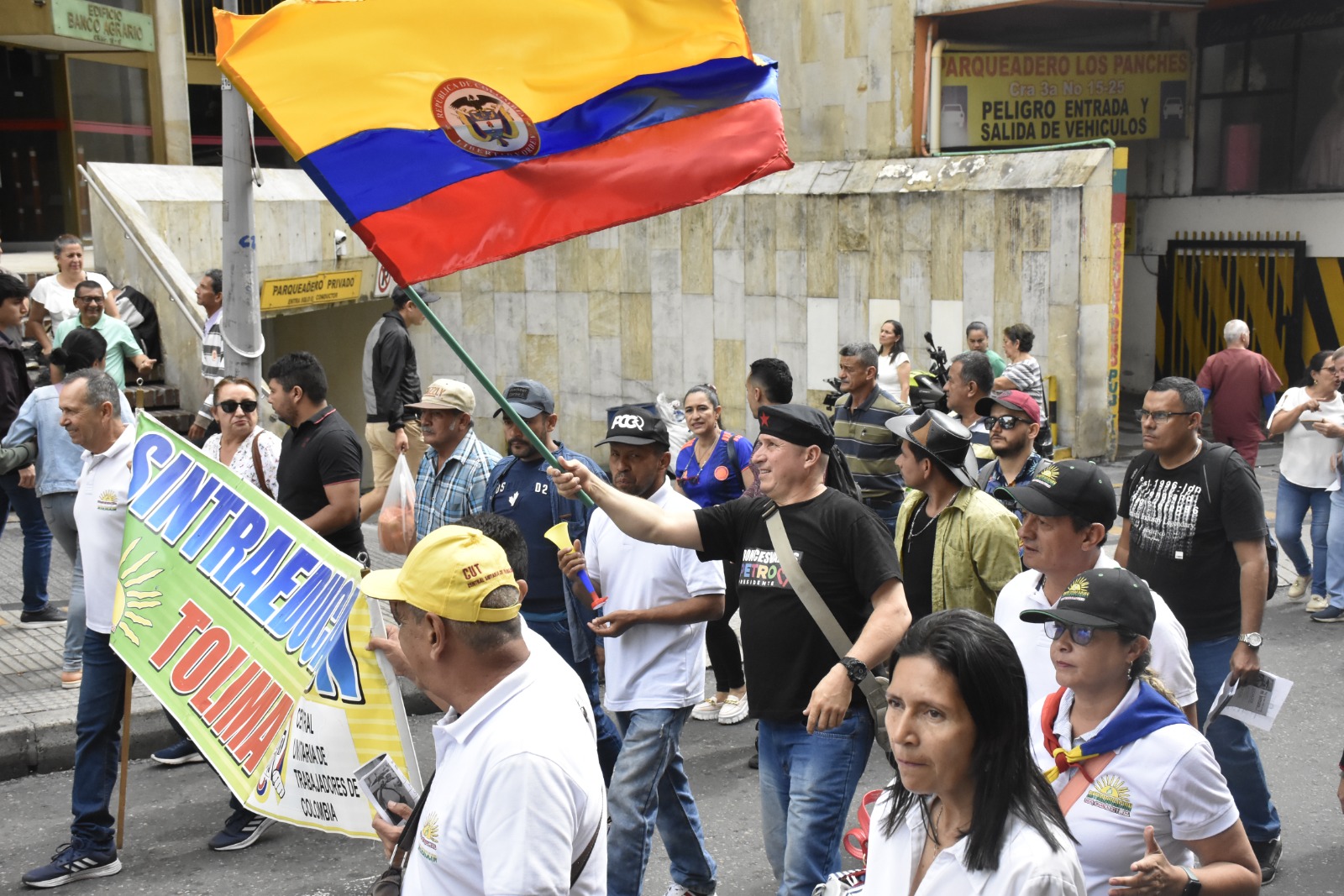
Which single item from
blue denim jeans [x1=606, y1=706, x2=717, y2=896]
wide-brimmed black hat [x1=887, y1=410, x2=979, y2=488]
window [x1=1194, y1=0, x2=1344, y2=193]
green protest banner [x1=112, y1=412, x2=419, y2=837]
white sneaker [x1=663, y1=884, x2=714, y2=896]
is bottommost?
white sneaker [x1=663, y1=884, x2=714, y2=896]

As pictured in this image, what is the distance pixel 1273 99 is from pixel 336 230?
12581 millimetres

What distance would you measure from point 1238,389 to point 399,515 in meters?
8.20

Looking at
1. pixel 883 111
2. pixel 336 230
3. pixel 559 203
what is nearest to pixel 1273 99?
pixel 883 111

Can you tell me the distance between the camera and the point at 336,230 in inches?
737

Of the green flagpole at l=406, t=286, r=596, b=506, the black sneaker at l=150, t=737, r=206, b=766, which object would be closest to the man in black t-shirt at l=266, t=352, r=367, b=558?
the black sneaker at l=150, t=737, r=206, b=766

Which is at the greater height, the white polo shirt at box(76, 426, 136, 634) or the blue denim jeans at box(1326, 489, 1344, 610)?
the white polo shirt at box(76, 426, 136, 634)

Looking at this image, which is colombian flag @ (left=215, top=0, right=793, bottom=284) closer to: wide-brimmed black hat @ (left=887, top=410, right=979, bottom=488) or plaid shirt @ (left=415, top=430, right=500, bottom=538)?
wide-brimmed black hat @ (left=887, top=410, right=979, bottom=488)

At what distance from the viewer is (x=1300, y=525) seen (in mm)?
9969

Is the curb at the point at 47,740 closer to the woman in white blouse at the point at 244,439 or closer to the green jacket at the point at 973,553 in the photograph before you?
the woman in white blouse at the point at 244,439

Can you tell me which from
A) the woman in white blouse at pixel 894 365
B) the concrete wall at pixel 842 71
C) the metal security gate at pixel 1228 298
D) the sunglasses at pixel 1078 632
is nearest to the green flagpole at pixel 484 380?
the sunglasses at pixel 1078 632

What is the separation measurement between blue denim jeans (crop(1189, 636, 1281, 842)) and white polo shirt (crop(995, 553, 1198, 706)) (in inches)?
58.4

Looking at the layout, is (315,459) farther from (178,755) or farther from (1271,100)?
(1271,100)

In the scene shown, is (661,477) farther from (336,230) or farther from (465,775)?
(336,230)

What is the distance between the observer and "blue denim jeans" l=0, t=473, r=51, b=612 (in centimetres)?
900
